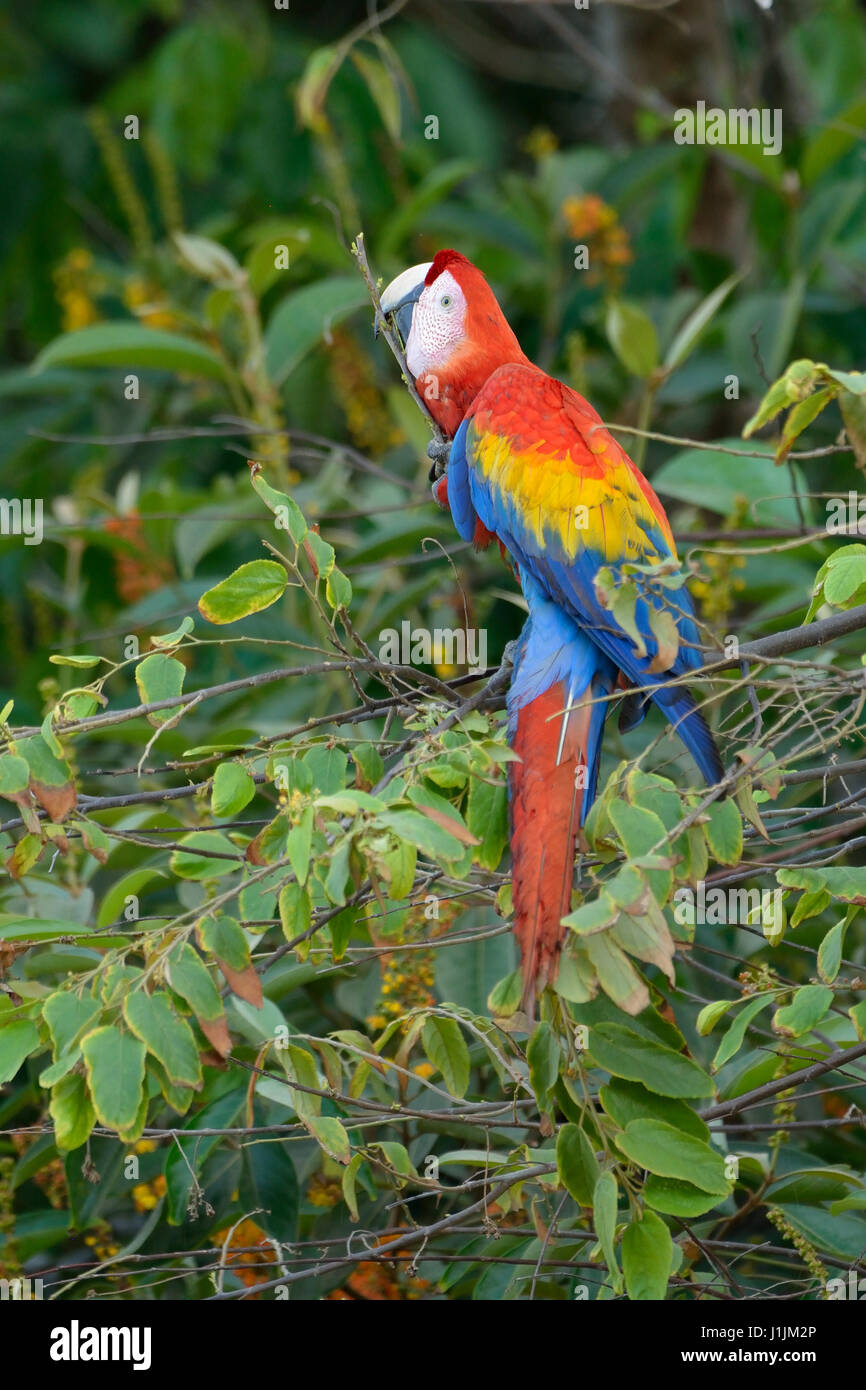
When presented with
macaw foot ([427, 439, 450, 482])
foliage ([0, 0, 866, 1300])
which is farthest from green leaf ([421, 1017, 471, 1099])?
macaw foot ([427, 439, 450, 482])

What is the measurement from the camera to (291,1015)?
2311mm

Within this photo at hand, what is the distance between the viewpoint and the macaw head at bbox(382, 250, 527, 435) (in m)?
2.19

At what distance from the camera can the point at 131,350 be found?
312 cm

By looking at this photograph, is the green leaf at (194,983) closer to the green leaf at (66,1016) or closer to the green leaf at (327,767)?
the green leaf at (66,1016)

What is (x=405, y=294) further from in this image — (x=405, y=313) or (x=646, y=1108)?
(x=646, y=1108)

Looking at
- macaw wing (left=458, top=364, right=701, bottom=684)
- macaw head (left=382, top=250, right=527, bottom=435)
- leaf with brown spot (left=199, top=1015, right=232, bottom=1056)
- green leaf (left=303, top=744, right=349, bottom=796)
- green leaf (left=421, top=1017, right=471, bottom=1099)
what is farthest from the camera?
macaw head (left=382, top=250, right=527, bottom=435)

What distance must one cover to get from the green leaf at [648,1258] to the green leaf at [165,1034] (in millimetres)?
430

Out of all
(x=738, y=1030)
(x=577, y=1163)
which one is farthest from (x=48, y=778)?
(x=738, y=1030)

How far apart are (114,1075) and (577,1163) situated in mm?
444

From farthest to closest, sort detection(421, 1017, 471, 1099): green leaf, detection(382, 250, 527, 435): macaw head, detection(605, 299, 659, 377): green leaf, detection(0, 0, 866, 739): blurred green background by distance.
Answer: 1. detection(0, 0, 866, 739): blurred green background
2. detection(605, 299, 659, 377): green leaf
3. detection(382, 250, 527, 435): macaw head
4. detection(421, 1017, 471, 1099): green leaf

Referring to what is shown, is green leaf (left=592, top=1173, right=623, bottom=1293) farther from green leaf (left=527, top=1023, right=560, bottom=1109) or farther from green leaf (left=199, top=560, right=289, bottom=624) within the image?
green leaf (left=199, top=560, right=289, bottom=624)

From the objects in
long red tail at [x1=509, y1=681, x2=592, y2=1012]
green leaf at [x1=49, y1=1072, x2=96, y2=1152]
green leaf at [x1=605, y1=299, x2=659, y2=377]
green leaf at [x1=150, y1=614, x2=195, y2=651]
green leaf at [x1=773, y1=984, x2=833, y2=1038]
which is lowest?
green leaf at [x1=49, y1=1072, x2=96, y2=1152]

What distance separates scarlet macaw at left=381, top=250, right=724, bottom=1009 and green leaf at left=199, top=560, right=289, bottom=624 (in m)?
0.35

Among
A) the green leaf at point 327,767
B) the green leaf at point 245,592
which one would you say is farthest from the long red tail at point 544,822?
the green leaf at point 245,592
